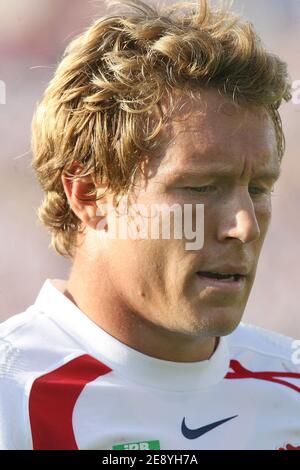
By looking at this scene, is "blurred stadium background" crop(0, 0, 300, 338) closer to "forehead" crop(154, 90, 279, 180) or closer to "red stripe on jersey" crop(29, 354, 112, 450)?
"red stripe on jersey" crop(29, 354, 112, 450)

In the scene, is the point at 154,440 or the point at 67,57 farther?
the point at 67,57

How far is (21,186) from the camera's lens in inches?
128

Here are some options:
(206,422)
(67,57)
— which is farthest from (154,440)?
(67,57)

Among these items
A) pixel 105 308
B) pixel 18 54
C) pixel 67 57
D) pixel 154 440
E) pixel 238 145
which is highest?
pixel 18 54

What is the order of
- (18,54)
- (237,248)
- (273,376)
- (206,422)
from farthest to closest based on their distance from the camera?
(18,54), (273,376), (206,422), (237,248)

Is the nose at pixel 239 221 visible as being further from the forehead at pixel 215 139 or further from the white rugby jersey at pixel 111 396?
the white rugby jersey at pixel 111 396

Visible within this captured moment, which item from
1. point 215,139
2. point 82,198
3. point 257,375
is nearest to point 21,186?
point 82,198

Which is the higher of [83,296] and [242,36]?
[242,36]

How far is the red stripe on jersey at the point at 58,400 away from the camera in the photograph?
1580 millimetres

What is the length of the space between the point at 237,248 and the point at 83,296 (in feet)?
1.25

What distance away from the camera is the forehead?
1.62 m

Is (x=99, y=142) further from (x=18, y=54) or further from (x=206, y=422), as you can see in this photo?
(x=18, y=54)

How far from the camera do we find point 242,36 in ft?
5.93

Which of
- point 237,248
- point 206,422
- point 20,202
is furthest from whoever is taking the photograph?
point 20,202
